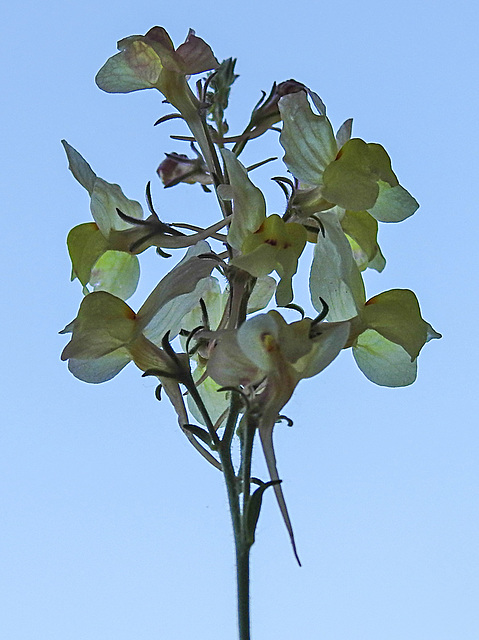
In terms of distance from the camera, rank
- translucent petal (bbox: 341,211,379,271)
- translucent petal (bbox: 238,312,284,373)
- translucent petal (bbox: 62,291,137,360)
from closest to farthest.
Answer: translucent petal (bbox: 238,312,284,373) → translucent petal (bbox: 62,291,137,360) → translucent petal (bbox: 341,211,379,271)

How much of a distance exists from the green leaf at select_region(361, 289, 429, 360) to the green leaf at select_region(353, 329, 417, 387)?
6 cm

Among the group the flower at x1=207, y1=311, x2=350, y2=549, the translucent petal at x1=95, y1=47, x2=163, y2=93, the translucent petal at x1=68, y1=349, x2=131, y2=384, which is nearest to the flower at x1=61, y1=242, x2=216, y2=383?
the translucent petal at x1=68, y1=349, x2=131, y2=384

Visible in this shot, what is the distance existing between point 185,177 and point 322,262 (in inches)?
7.9

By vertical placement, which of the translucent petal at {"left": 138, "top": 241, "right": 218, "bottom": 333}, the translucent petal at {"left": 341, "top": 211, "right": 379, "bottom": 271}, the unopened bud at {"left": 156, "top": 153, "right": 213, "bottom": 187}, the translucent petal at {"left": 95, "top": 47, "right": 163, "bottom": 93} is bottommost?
the translucent petal at {"left": 138, "top": 241, "right": 218, "bottom": 333}

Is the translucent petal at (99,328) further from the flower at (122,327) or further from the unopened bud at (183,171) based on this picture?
the unopened bud at (183,171)

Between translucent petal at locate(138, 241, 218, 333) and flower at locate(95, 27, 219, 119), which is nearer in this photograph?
translucent petal at locate(138, 241, 218, 333)

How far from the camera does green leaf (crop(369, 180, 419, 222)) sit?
0.92 m

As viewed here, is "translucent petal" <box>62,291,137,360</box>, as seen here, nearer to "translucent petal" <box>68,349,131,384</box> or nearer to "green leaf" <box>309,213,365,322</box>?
"translucent petal" <box>68,349,131,384</box>

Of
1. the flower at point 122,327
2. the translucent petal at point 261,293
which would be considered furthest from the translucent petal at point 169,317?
the translucent petal at point 261,293

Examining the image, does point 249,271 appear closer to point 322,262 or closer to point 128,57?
point 322,262

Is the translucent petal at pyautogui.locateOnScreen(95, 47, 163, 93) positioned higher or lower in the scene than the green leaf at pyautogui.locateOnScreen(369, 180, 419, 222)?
higher

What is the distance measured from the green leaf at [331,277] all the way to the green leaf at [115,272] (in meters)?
0.21

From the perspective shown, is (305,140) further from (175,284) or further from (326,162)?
(175,284)

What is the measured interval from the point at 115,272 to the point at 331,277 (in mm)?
242
